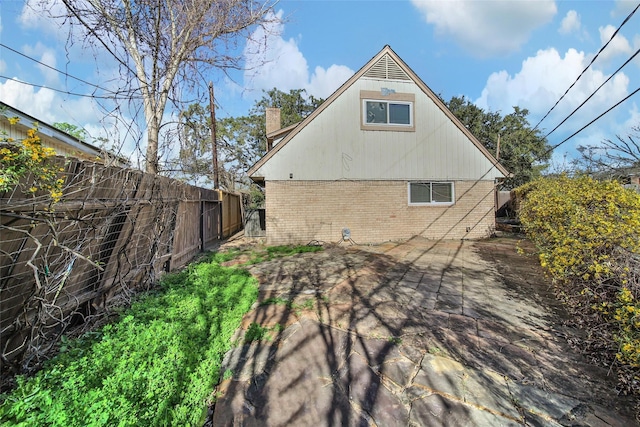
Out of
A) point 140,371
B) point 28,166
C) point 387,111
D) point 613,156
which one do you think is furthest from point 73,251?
point 613,156

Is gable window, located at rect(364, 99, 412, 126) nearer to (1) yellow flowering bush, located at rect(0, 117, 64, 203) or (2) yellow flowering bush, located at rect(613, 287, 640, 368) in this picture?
(2) yellow flowering bush, located at rect(613, 287, 640, 368)

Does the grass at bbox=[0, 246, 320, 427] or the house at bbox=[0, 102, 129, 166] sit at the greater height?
the house at bbox=[0, 102, 129, 166]

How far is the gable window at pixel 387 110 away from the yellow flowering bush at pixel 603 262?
6756 millimetres

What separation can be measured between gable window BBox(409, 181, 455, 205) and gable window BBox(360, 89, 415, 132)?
2.12m

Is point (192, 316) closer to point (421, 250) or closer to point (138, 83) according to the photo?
point (138, 83)

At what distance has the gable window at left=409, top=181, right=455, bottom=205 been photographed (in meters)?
10.8

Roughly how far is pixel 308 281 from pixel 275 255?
117 inches

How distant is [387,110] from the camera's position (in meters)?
10.6

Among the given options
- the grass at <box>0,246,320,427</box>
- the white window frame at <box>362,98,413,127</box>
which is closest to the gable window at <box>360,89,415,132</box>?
the white window frame at <box>362,98,413,127</box>

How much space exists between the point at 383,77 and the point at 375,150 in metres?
2.69

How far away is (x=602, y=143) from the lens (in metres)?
8.09

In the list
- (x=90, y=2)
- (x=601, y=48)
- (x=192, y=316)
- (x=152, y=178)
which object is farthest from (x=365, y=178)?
(x=90, y=2)

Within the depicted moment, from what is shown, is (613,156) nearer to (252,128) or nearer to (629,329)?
(629,329)

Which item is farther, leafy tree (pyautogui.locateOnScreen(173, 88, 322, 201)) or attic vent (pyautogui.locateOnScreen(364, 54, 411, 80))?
leafy tree (pyautogui.locateOnScreen(173, 88, 322, 201))
